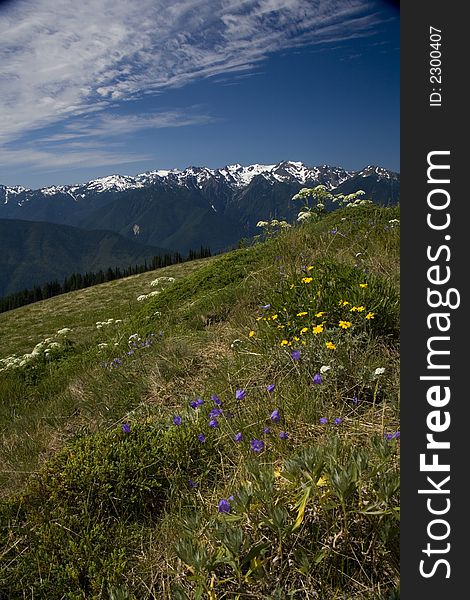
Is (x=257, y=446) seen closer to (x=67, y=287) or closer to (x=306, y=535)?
(x=306, y=535)

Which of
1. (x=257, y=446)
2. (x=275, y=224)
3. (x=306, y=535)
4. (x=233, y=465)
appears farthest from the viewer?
(x=275, y=224)

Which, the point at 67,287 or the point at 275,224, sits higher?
the point at 275,224

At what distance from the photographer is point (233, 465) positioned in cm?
282

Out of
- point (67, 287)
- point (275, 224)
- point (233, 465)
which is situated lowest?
point (67, 287)

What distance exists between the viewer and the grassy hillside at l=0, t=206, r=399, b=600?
1835mm

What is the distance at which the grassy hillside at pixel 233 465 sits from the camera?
183 cm

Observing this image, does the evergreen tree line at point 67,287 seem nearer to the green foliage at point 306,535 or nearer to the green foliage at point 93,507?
the green foliage at point 93,507

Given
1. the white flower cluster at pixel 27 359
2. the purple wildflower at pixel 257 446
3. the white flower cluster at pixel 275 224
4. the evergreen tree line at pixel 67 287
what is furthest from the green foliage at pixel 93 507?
the evergreen tree line at pixel 67 287

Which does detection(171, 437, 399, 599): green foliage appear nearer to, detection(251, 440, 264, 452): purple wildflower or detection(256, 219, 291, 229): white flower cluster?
detection(251, 440, 264, 452): purple wildflower

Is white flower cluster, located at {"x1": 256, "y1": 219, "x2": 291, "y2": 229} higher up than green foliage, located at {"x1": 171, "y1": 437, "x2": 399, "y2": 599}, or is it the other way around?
white flower cluster, located at {"x1": 256, "y1": 219, "x2": 291, "y2": 229}

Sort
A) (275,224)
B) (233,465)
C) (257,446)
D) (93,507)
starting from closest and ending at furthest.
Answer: (257,446) < (93,507) < (233,465) < (275,224)

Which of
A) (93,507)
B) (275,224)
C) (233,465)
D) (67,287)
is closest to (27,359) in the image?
(275,224)

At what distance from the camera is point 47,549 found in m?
2.34

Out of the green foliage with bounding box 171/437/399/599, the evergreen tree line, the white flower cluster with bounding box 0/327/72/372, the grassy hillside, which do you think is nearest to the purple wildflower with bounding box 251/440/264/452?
the grassy hillside
